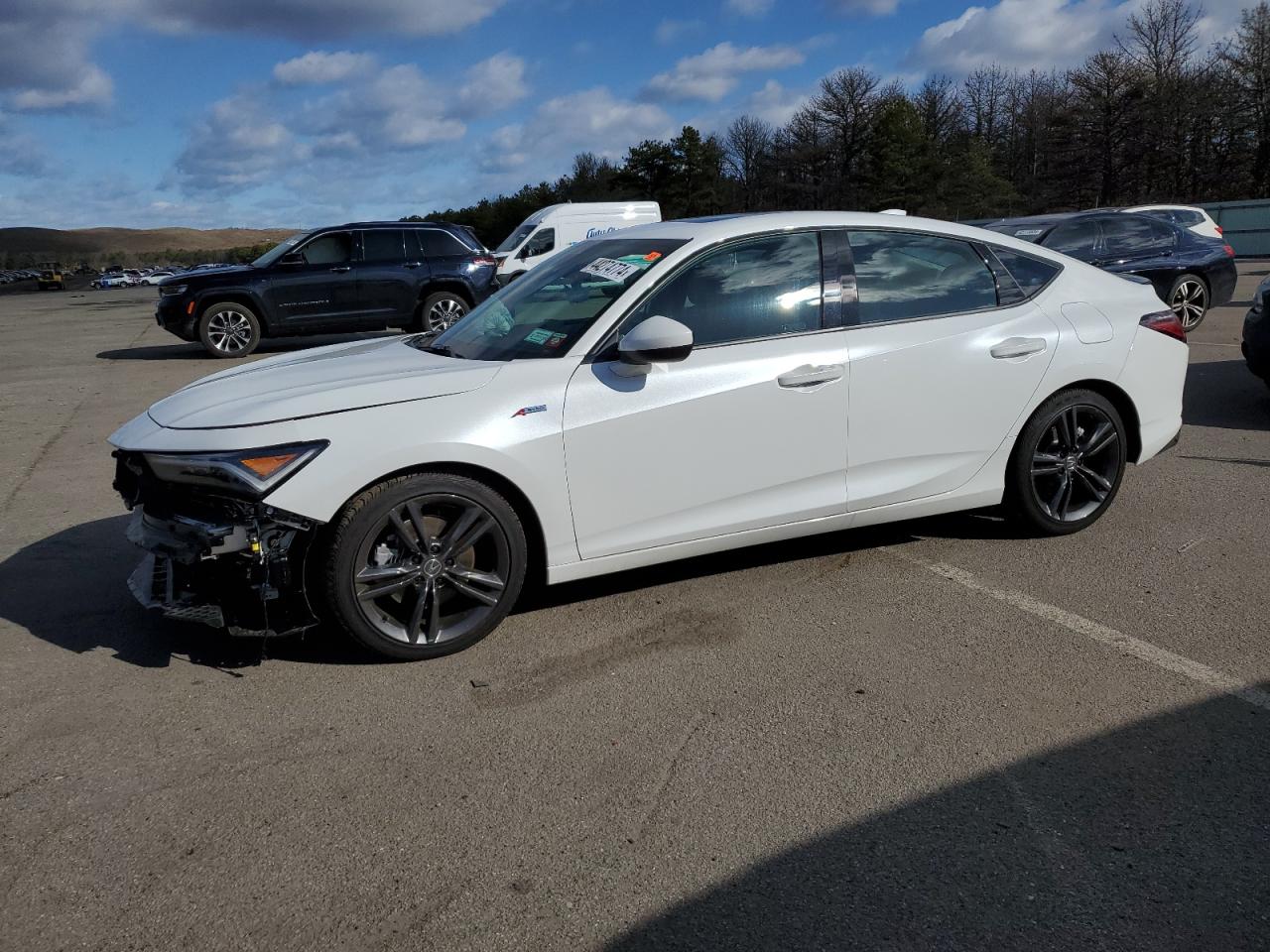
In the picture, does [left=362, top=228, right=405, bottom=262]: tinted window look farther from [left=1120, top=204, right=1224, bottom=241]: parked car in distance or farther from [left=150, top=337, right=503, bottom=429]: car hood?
[left=1120, top=204, right=1224, bottom=241]: parked car in distance

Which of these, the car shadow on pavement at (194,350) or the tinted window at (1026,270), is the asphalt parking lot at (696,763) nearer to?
the tinted window at (1026,270)

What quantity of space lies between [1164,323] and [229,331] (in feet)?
41.1

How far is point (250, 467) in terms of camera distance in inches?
141

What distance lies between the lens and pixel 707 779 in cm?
306

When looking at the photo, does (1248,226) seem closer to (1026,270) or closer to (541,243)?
(541,243)

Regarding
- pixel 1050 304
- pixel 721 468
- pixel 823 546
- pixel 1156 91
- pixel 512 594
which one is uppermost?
pixel 1156 91

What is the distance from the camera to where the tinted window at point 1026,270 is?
4.93 metres

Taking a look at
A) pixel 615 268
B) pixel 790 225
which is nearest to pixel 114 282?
pixel 615 268

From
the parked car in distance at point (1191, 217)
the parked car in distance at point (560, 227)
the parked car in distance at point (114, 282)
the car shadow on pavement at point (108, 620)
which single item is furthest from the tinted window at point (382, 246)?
the parked car in distance at point (114, 282)

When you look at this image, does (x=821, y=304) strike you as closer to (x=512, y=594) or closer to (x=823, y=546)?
(x=823, y=546)

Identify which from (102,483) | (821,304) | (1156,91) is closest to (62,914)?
(821,304)

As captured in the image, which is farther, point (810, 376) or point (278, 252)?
point (278, 252)

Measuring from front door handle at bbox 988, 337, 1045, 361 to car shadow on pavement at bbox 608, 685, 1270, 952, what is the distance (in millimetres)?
2073

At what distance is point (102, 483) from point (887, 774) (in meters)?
5.86
